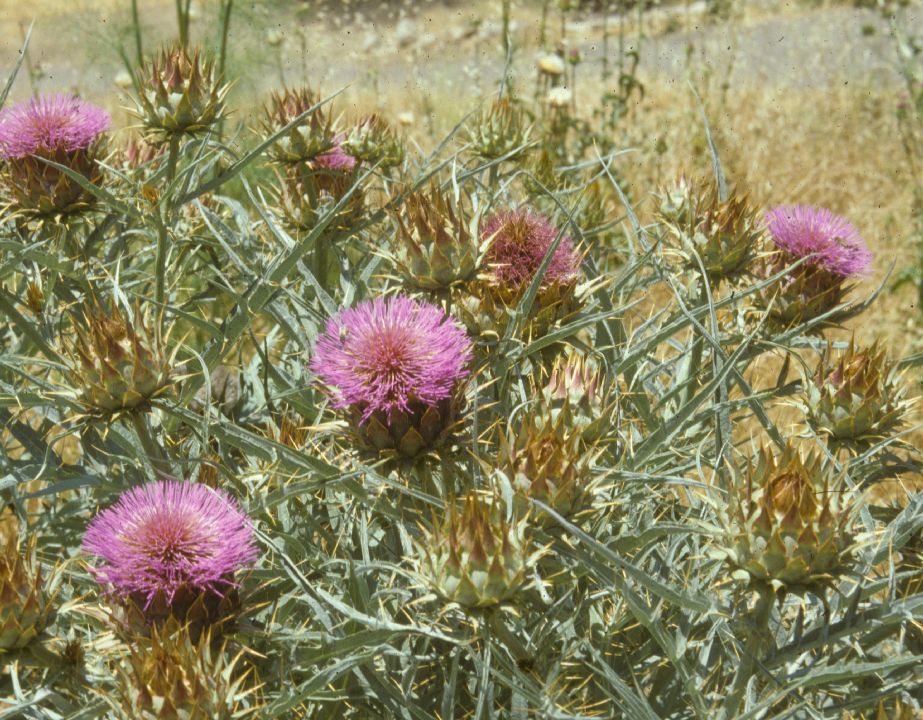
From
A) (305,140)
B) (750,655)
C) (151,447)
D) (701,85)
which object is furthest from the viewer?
(701,85)

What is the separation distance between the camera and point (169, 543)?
1332mm

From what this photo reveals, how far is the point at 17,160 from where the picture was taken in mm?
1860

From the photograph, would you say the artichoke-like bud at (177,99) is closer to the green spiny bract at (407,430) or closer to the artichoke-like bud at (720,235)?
the green spiny bract at (407,430)

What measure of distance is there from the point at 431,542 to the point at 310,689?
23 cm

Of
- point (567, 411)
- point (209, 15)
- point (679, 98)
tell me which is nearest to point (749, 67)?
point (679, 98)

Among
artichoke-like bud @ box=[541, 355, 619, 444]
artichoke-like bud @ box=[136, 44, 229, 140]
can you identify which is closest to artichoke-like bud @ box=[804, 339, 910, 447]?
artichoke-like bud @ box=[541, 355, 619, 444]

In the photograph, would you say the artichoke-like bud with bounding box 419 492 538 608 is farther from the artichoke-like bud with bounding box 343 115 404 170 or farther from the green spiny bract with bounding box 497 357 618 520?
the artichoke-like bud with bounding box 343 115 404 170

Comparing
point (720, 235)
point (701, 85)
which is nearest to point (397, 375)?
point (720, 235)

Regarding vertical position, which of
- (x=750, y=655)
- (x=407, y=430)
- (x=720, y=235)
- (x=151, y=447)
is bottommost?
(x=750, y=655)

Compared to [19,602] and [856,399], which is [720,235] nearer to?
[856,399]

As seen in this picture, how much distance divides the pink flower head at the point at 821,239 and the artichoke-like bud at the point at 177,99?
3.41 feet

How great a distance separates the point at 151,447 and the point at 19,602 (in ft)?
1.10

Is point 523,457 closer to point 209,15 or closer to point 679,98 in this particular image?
point 209,15

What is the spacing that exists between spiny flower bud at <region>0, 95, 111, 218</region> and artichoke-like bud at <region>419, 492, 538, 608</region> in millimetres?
1031
